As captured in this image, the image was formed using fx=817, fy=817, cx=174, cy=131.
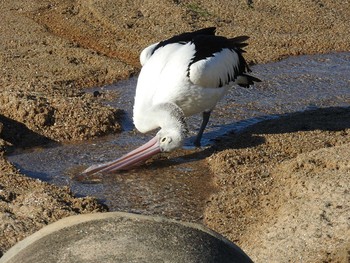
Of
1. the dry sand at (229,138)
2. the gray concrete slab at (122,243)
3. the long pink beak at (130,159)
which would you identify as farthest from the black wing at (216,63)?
the gray concrete slab at (122,243)

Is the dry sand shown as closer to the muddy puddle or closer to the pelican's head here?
the muddy puddle

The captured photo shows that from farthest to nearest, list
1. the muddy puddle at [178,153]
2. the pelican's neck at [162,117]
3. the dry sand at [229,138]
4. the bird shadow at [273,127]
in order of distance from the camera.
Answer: the bird shadow at [273,127]
the pelican's neck at [162,117]
the muddy puddle at [178,153]
the dry sand at [229,138]

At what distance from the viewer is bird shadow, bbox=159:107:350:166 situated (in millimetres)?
7633

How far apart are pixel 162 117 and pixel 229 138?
1039 millimetres

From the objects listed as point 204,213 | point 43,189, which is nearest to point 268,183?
point 204,213

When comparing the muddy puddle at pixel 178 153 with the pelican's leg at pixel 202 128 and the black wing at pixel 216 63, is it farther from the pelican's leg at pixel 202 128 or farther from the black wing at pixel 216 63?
the black wing at pixel 216 63

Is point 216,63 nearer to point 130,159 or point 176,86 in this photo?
point 176,86

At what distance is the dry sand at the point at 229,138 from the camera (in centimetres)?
562

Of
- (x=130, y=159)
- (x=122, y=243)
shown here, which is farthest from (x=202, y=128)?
(x=122, y=243)

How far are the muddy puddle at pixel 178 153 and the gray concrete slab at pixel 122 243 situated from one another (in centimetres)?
282

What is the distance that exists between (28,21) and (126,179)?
15.8 feet

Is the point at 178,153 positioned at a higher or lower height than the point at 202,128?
lower

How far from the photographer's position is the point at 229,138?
789cm

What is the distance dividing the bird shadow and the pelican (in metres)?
0.24
